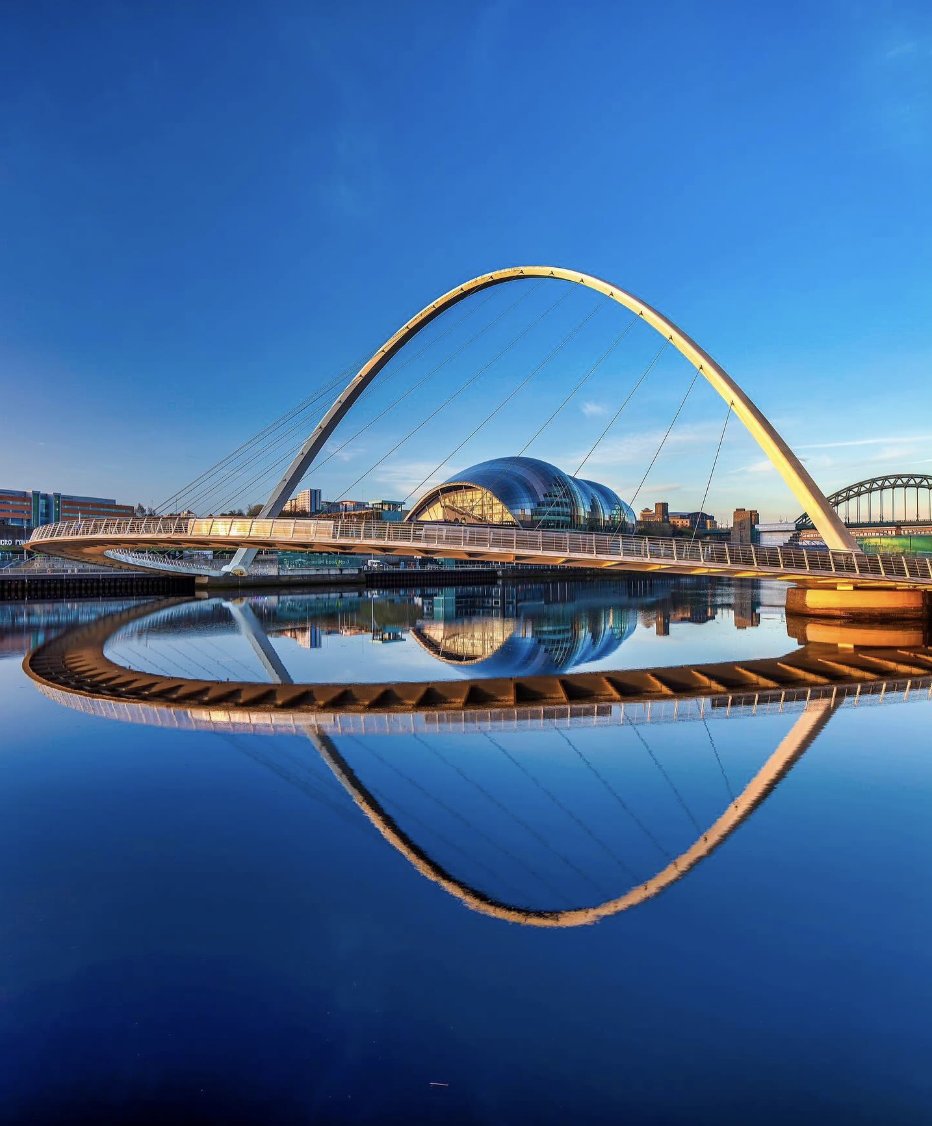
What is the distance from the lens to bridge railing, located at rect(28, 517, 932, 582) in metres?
27.7

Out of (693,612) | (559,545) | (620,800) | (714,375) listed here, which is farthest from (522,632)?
(620,800)

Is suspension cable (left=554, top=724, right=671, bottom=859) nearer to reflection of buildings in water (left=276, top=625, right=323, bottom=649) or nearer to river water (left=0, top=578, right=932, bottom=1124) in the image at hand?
river water (left=0, top=578, right=932, bottom=1124)

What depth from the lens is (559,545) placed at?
2770cm

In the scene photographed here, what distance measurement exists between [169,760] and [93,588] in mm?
53283

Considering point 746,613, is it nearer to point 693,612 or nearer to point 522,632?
point 693,612

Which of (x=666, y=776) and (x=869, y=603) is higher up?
(x=869, y=603)

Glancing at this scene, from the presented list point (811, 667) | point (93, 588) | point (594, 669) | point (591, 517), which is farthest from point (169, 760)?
point (591, 517)

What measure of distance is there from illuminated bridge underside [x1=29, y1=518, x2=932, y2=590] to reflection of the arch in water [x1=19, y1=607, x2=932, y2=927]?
471cm

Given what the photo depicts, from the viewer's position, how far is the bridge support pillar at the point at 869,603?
30.8 metres

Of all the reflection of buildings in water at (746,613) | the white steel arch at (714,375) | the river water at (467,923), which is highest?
the white steel arch at (714,375)

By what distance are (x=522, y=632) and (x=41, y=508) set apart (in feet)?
501

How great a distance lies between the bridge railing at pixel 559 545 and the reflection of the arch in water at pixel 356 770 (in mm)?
4773

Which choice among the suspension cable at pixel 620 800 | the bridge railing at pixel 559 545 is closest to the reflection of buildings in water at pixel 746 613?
the bridge railing at pixel 559 545

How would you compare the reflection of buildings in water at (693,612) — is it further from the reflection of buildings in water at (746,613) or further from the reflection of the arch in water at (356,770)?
the reflection of the arch in water at (356,770)
